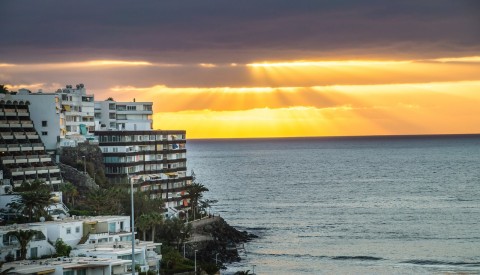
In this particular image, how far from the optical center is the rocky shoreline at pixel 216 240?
469 feet

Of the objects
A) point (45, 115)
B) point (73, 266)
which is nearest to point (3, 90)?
point (45, 115)

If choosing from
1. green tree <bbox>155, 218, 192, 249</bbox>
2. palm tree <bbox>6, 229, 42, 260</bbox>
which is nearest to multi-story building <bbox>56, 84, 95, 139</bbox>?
green tree <bbox>155, 218, 192, 249</bbox>

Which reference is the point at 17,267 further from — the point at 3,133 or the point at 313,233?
the point at 313,233

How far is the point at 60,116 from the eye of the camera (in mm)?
158875

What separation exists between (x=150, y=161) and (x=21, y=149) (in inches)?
1138

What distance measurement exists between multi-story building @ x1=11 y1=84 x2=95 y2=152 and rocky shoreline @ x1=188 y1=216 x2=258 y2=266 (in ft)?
80.3

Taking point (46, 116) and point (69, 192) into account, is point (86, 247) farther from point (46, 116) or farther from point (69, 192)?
point (46, 116)

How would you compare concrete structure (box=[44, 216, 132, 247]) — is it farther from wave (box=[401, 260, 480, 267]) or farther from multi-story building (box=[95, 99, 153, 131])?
multi-story building (box=[95, 99, 153, 131])

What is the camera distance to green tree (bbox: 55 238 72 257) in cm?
10219

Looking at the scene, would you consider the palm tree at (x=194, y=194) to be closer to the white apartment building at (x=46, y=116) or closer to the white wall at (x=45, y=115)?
the white apartment building at (x=46, y=116)

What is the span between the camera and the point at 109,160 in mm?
160375

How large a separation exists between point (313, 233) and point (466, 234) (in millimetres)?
26663

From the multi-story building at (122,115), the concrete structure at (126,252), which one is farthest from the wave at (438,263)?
the multi-story building at (122,115)

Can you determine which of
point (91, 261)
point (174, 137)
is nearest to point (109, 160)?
point (174, 137)
